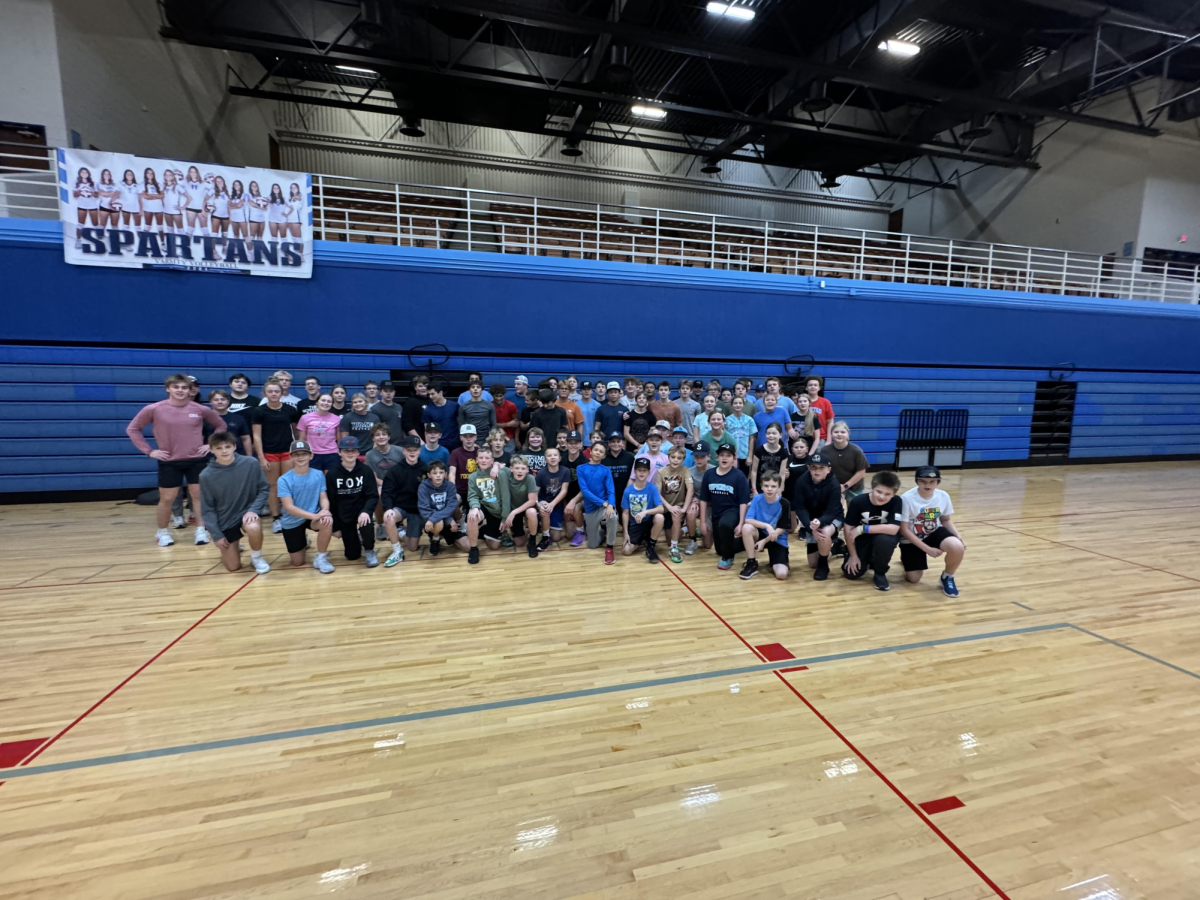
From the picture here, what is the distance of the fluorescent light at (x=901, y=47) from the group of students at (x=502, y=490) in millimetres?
11553

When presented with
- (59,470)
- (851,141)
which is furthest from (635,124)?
(59,470)

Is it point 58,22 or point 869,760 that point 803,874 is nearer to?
point 869,760

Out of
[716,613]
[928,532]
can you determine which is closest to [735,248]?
[928,532]

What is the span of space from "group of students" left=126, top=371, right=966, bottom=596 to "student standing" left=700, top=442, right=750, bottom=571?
15 mm

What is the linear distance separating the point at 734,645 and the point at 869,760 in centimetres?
125

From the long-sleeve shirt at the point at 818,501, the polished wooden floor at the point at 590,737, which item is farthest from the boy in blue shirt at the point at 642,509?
the long-sleeve shirt at the point at 818,501

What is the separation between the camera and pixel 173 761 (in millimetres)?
2607

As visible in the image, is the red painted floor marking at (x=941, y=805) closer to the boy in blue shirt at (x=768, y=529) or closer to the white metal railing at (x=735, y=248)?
the boy in blue shirt at (x=768, y=529)

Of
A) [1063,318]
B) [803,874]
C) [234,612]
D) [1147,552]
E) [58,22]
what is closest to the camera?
[803,874]

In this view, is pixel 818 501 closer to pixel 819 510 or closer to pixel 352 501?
pixel 819 510

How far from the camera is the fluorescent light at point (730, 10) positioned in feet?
34.9

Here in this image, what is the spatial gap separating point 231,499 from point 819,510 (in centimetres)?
588

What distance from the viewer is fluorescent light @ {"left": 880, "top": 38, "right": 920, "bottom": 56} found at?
490 inches

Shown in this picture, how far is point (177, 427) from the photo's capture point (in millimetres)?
5777
